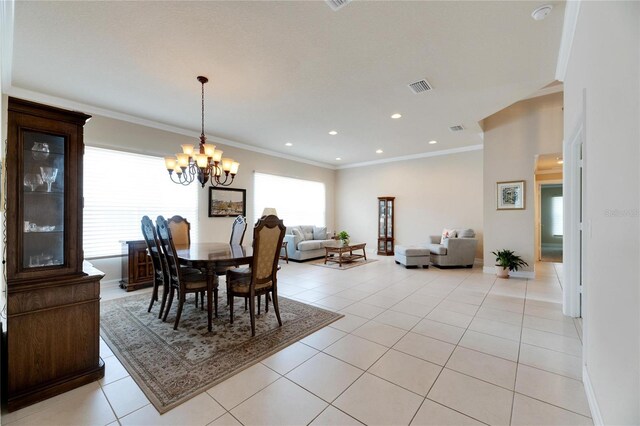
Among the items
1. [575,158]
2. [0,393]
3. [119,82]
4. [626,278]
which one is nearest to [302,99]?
[119,82]

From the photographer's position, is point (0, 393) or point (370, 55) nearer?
point (0, 393)

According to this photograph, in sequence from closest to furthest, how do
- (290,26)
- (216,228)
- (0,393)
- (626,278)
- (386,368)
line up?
(626,278) < (0,393) < (386,368) < (290,26) < (216,228)

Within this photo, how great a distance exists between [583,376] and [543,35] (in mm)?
2895

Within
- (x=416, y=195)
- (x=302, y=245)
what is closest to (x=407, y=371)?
(x=302, y=245)

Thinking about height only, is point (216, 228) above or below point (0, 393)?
above

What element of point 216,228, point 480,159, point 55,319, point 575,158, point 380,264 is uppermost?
point 480,159

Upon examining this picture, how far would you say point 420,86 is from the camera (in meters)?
3.53

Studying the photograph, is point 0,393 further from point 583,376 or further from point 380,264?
point 380,264

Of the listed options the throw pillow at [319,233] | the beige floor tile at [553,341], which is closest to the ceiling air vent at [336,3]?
the beige floor tile at [553,341]

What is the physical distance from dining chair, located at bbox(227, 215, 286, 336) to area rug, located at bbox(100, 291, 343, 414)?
0.70 feet

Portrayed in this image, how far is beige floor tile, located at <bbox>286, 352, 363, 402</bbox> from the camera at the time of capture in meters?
1.86

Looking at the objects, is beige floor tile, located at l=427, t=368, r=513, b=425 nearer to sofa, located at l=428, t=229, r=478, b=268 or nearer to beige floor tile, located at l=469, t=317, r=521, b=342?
beige floor tile, located at l=469, t=317, r=521, b=342

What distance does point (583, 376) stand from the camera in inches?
76.0

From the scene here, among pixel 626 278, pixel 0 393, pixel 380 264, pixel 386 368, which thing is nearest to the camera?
pixel 626 278
